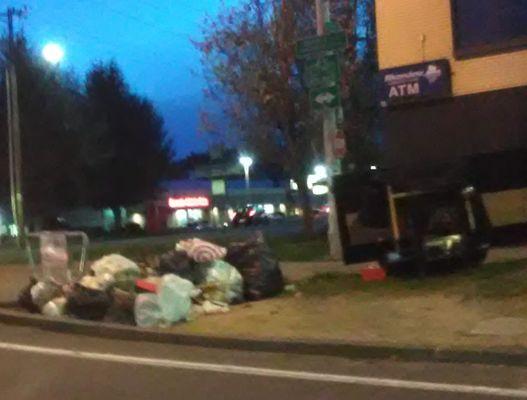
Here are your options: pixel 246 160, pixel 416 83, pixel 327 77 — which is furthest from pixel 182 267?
pixel 246 160

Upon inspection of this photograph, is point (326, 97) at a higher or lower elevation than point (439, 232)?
higher

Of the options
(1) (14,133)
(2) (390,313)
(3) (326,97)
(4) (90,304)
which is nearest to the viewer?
(2) (390,313)

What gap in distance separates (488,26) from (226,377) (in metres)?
11.4

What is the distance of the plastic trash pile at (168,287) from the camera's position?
13.8 meters

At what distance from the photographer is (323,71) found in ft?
64.7

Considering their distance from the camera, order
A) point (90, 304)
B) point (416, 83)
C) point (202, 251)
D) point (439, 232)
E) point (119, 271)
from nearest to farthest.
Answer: point (90, 304), point (119, 271), point (202, 251), point (439, 232), point (416, 83)

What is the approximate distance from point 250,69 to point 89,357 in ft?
55.8

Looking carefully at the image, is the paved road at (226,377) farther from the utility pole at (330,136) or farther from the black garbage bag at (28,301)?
the utility pole at (330,136)

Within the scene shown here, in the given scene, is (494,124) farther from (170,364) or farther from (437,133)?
(170,364)

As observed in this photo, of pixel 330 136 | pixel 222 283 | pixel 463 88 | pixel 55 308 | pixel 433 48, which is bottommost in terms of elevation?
pixel 55 308

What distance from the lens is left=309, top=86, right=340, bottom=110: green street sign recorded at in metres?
19.9

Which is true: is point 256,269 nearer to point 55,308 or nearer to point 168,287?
point 168,287

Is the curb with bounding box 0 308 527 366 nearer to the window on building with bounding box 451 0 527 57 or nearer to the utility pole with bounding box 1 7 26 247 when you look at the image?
the window on building with bounding box 451 0 527 57

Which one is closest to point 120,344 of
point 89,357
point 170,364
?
point 89,357
